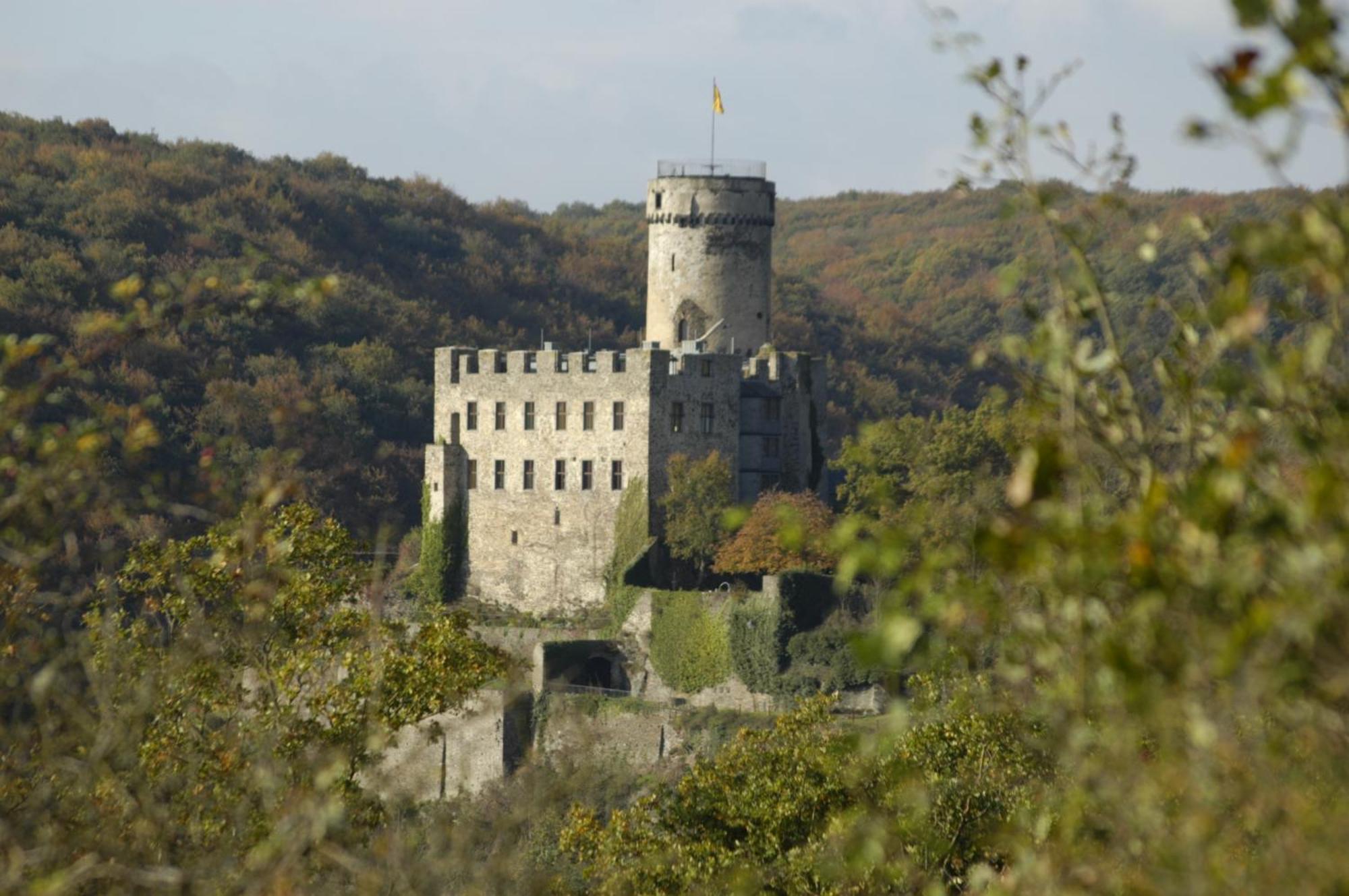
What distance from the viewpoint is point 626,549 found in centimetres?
4406

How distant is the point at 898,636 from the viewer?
6.32 meters

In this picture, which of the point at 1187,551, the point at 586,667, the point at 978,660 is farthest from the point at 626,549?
the point at 1187,551

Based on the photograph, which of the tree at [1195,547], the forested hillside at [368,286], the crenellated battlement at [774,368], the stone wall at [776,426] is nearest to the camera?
the tree at [1195,547]

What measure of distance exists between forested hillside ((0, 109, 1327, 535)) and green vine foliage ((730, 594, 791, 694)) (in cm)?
975

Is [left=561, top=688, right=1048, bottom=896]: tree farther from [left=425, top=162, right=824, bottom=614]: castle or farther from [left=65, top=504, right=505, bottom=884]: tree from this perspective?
[left=425, top=162, right=824, bottom=614]: castle

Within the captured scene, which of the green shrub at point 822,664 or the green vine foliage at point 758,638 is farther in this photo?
the green vine foliage at point 758,638

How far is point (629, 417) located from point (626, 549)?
278 cm

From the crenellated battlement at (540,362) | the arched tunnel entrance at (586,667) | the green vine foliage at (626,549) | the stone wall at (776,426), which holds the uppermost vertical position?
the crenellated battlement at (540,362)

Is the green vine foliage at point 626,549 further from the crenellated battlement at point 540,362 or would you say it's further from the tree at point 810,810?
the tree at point 810,810

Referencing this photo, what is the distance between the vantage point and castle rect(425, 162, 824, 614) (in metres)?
44.7

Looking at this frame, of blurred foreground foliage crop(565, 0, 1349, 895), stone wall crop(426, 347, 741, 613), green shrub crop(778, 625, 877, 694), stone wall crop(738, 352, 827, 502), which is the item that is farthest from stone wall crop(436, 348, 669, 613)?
blurred foreground foliage crop(565, 0, 1349, 895)

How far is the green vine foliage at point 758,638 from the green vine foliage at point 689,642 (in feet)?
0.73

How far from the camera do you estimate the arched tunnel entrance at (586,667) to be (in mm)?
41719

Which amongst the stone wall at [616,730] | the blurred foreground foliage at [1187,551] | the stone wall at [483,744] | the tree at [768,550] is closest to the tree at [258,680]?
the blurred foreground foliage at [1187,551]
